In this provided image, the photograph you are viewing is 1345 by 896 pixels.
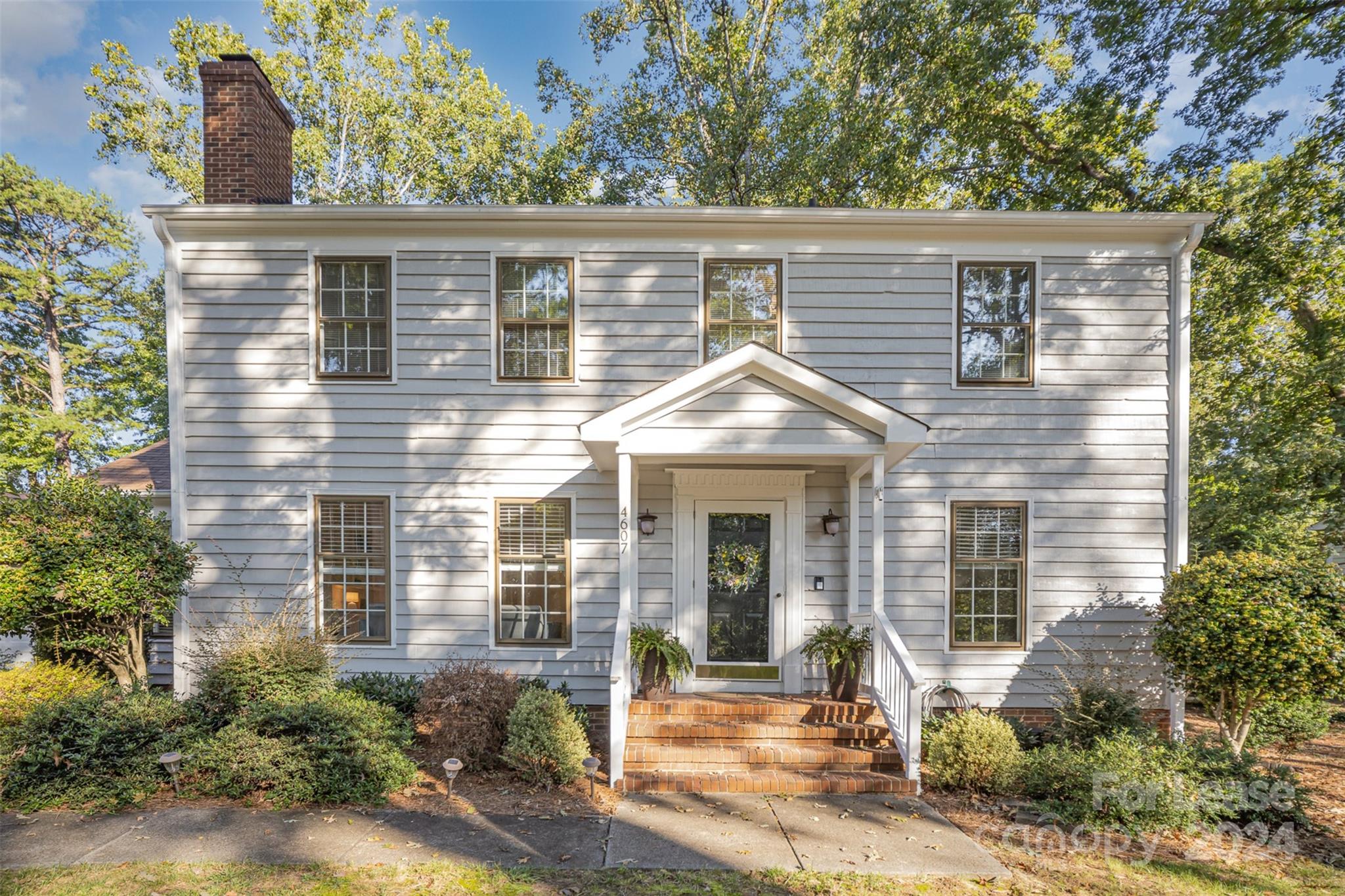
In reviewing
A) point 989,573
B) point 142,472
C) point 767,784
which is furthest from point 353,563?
point 989,573

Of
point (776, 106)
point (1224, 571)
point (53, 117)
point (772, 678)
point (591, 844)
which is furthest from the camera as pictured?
point (53, 117)

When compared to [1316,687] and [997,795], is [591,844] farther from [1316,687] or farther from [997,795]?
[1316,687]

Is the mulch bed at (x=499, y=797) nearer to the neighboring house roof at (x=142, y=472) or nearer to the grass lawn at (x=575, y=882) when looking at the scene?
the grass lawn at (x=575, y=882)

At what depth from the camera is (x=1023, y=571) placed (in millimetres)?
6863

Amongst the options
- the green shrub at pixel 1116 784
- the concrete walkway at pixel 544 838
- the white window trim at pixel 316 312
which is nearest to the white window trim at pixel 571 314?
the white window trim at pixel 316 312

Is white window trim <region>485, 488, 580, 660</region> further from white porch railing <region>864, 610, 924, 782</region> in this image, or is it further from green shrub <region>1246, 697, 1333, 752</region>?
green shrub <region>1246, 697, 1333, 752</region>

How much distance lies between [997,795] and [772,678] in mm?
2316

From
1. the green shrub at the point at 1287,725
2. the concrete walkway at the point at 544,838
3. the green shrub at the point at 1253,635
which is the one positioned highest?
the green shrub at the point at 1253,635

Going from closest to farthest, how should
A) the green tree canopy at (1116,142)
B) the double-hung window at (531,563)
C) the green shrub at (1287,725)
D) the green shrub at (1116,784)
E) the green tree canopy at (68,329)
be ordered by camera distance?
the green shrub at (1116,784) → the green shrub at (1287,725) → the double-hung window at (531,563) → the green tree canopy at (1116,142) → the green tree canopy at (68,329)

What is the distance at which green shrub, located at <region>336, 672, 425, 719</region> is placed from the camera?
20.7 feet

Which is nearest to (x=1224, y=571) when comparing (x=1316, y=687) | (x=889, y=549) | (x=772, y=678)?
(x=1316, y=687)

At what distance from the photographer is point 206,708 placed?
560 centimetres

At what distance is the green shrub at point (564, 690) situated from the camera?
604 cm

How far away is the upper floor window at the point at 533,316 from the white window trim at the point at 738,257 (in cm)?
150
